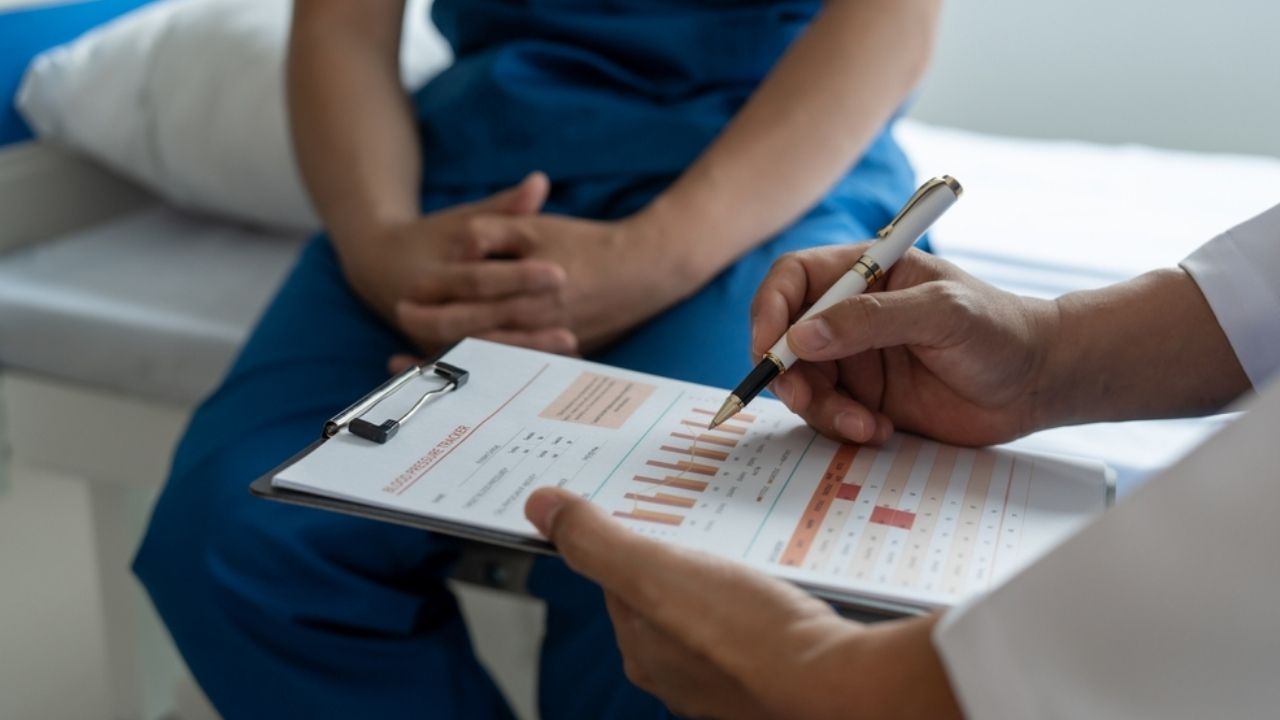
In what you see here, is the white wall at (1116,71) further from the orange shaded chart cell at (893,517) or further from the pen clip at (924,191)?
the orange shaded chart cell at (893,517)

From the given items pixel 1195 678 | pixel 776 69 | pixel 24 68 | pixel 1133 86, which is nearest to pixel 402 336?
pixel 776 69

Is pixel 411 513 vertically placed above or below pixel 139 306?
above

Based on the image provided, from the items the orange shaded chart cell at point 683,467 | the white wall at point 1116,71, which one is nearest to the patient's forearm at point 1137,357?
the orange shaded chart cell at point 683,467

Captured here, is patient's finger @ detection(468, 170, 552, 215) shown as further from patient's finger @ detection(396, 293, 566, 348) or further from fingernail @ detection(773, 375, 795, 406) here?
fingernail @ detection(773, 375, 795, 406)

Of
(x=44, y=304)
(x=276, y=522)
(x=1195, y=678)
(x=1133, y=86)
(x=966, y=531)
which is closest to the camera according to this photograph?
(x=1195, y=678)

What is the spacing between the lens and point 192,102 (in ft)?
4.37

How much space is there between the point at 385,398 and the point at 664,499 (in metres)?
0.16

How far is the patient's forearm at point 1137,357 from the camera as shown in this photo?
0.69m

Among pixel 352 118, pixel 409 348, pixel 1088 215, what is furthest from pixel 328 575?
pixel 1088 215

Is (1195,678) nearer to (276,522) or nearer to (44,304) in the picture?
(276,522)

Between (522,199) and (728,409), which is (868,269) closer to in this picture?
(728,409)

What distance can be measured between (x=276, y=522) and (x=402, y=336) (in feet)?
0.62

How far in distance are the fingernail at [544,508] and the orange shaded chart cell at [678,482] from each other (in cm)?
7

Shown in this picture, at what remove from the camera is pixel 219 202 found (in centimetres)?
136
